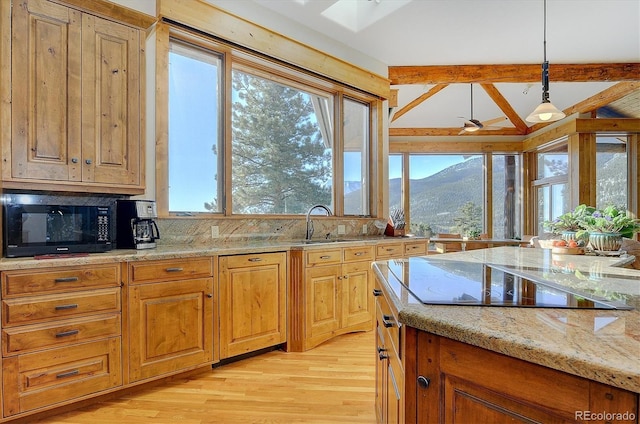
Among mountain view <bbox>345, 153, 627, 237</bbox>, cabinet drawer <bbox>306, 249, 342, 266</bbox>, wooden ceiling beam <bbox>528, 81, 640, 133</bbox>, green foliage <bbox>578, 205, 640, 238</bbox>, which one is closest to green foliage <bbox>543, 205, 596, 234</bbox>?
green foliage <bbox>578, 205, 640, 238</bbox>

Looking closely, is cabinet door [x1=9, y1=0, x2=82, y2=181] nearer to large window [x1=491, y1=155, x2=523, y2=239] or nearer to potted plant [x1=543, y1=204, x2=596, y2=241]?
potted plant [x1=543, y1=204, x2=596, y2=241]

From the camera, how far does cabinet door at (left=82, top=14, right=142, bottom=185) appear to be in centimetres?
206

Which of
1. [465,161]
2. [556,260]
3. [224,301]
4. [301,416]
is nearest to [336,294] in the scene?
[224,301]

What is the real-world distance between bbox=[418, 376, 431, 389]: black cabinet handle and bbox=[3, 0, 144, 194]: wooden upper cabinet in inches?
84.4

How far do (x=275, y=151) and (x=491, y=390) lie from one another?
10.2ft

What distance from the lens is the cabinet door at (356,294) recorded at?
124 inches

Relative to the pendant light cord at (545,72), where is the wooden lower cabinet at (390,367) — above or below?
below

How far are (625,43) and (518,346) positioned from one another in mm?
5209

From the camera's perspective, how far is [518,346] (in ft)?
2.17

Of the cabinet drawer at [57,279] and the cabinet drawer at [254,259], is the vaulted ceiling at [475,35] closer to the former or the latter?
the cabinet drawer at [254,259]

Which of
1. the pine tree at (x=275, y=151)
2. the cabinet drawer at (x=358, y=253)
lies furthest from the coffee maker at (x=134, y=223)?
the cabinet drawer at (x=358, y=253)

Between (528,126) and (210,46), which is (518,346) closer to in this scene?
(210,46)

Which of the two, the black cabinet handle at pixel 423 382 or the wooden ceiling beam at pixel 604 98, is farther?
the wooden ceiling beam at pixel 604 98

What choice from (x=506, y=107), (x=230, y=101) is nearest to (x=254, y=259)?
(x=230, y=101)
